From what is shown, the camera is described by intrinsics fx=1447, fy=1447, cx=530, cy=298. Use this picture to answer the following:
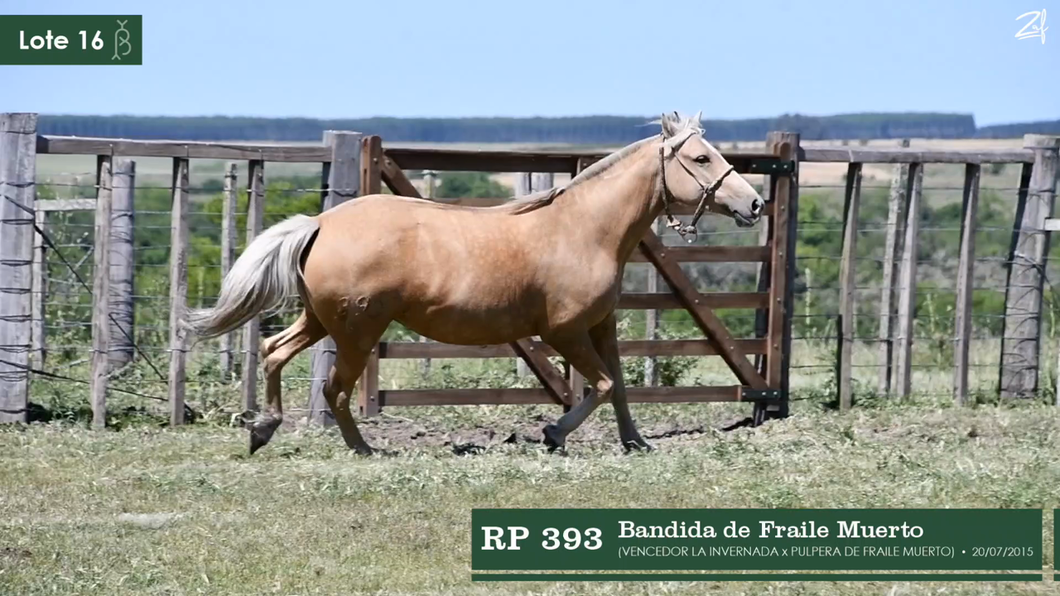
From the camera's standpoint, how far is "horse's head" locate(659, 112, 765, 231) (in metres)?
9.89

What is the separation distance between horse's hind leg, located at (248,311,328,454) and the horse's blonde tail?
367mm

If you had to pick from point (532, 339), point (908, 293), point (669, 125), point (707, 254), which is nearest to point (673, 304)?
point (707, 254)

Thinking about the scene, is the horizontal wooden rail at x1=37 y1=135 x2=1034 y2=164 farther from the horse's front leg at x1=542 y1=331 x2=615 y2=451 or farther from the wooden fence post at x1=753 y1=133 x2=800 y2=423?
the horse's front leg at x1=542 y1=331 x2=615 y2=451

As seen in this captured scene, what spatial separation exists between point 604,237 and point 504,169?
4.76ft

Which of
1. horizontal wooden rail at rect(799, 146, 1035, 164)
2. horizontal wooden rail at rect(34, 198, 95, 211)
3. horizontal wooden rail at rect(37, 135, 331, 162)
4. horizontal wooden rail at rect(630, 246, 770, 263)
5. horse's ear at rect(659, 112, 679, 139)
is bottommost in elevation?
horizontal wooden rail at rect(34, 198, 95, 211)

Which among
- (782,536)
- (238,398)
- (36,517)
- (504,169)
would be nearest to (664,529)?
(782,536)

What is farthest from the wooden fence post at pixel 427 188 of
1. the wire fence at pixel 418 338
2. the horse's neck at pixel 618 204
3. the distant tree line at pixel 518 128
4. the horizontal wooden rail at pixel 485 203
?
the distant tree line at pixel 518 128

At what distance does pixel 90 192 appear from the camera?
181 feet

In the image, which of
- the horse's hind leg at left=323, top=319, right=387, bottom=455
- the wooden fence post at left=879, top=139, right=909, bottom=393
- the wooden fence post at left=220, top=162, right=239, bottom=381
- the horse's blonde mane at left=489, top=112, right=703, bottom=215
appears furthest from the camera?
the wooden fence post at left=879, top=139, right=909, bottom=393

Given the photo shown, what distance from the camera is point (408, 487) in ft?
27.2

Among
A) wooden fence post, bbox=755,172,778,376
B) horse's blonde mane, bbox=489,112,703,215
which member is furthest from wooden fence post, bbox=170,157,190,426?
wooden fence post, bbox=755,172,778,376

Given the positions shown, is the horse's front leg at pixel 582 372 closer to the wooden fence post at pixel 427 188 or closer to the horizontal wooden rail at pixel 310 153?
the horizontal wooden rail at pixel 310 153

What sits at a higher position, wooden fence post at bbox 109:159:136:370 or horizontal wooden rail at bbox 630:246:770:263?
horizontal wooden rail at bbox 630:246:770:263

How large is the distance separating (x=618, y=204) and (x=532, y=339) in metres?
1.70
